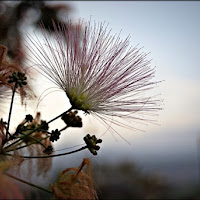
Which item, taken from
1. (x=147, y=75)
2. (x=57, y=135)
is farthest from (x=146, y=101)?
(x=57, y=135)

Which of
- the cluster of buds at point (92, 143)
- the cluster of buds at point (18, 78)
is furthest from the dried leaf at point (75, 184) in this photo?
the cluster of buds at point (18, 78)

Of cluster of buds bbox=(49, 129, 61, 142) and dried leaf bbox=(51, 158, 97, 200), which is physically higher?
cluster of buds bbox=(49, 129, 61, 142)

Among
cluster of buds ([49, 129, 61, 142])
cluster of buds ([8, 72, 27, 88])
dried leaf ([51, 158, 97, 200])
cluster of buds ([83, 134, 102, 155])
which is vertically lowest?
dried leaf ([51, 158, 97, 200])

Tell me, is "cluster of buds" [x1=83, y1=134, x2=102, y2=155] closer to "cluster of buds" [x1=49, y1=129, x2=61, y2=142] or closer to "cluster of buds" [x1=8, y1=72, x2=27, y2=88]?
"cluster of buds" [x1=49, y1=129, x2=61, y2=142]

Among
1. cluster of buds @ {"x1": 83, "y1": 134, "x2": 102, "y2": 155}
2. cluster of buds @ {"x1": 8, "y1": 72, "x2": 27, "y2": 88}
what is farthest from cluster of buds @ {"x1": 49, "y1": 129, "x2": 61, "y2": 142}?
cluster of buds @ {"x1": 8, "y1": 72, "x2": 27, "y2": 88}

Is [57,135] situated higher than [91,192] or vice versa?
[57,135]

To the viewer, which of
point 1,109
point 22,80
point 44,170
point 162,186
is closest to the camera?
point 22,80

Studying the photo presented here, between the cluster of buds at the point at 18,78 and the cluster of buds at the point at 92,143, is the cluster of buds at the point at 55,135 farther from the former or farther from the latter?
the cluster of buds at the point at 18,78

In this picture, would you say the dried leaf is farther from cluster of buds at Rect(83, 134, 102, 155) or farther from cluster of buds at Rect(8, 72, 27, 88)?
cluster of buds at Rect(8, 72, 27, 88)

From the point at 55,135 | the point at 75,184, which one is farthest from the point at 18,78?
the point at 75,184

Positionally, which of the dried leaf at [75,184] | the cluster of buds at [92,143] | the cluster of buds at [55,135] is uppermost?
the cluster of buds at [55,135]

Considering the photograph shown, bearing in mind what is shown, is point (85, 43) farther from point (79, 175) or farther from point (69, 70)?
point (79, 175)
